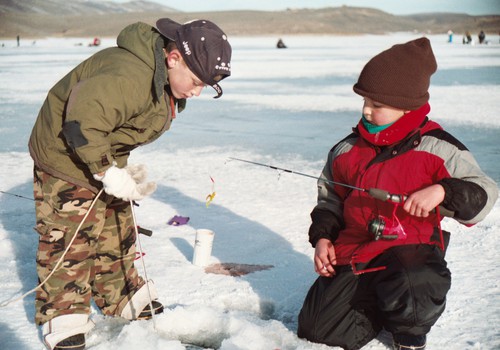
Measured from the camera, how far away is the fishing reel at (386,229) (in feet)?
8.63

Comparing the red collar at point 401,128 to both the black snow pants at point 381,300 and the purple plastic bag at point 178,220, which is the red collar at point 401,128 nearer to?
the black snow pants at point 381,300

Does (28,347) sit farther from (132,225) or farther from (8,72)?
(8,72)

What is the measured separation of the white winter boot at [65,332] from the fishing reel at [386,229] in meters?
1.42

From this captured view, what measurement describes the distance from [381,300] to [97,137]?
145cm

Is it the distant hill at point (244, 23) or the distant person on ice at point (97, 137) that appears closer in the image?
the distant person on ice at point (97, 137)

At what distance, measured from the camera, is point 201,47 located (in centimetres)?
265

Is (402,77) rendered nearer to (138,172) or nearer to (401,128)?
(401,128)

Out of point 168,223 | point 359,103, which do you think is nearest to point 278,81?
point 359,103

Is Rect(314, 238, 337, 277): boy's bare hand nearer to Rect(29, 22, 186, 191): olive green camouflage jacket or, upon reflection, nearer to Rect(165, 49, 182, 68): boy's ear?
Rect(29, 22, 186, 191): olive green camouflage jacket

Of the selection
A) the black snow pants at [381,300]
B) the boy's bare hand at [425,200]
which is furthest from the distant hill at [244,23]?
the boy's bare hand at [425,200]

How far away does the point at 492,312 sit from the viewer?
3.01 meters

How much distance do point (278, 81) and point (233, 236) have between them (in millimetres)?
12653

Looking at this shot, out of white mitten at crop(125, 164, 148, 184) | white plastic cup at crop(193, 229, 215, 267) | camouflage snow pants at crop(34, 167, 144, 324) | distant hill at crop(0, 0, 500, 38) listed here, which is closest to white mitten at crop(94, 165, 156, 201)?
white mitten at crop(125, 164, 148, 184)

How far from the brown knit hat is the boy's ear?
2.93ft
